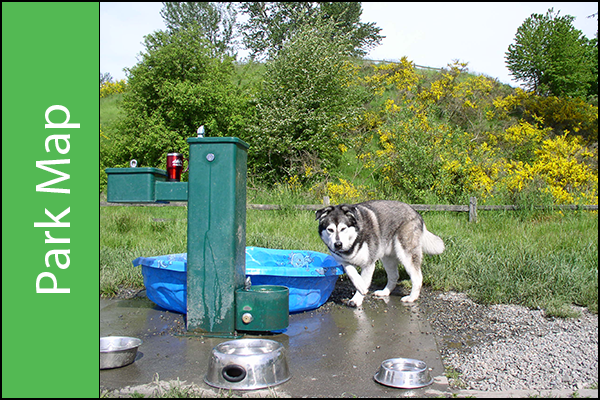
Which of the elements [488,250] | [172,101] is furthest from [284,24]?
[488,250]

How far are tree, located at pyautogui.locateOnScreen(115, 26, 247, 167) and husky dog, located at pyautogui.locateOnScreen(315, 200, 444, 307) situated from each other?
1379 cm

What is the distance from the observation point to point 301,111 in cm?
1748

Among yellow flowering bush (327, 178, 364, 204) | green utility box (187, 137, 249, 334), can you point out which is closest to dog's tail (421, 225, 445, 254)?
green utility box (187, 137, 249, 334)

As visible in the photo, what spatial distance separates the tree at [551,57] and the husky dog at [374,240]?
17942 mm

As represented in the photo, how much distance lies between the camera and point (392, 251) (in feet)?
17.5

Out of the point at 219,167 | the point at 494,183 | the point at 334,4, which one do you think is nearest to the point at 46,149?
the point at 219,167

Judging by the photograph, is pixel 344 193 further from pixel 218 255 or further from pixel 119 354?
pixel 119 354

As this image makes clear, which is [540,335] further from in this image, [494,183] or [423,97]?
[423,97]

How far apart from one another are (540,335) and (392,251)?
1932 millimetres

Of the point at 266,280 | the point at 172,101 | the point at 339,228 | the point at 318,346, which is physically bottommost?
the point at 318,346

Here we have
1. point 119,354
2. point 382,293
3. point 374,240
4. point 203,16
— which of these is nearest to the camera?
point 119,354

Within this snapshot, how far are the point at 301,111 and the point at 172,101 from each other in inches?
211

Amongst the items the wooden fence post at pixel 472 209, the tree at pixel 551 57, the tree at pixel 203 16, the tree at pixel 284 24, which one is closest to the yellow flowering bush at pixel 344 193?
the wooden fence post at pixel 472 209

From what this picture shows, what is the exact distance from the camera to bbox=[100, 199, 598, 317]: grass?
4.87m
